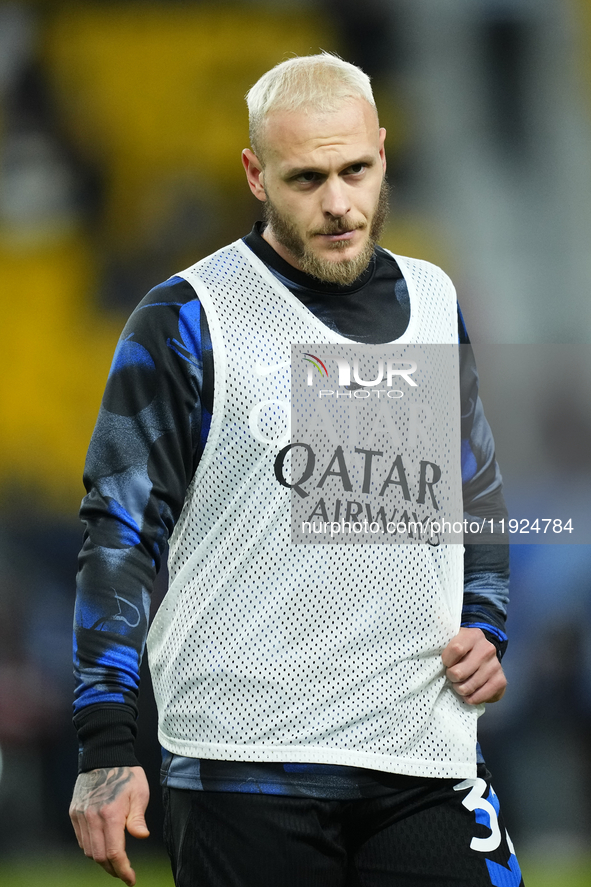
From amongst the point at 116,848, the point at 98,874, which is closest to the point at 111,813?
the point at 116,848

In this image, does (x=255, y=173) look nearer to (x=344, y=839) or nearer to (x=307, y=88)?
(x=307, y=88)

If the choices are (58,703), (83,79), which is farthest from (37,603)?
(83,79)

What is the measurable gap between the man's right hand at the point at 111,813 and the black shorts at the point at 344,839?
5.0 inches

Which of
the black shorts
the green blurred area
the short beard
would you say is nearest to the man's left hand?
the black shorts

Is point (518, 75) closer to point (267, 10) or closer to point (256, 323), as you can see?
point (267, 10)

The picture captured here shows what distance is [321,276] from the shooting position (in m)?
1.52

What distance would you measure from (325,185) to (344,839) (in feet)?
3.02

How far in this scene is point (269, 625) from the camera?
4.61ft

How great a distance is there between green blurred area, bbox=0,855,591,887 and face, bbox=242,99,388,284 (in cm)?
198

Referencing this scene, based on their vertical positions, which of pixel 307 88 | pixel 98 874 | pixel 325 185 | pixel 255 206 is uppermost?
pixel 255 206

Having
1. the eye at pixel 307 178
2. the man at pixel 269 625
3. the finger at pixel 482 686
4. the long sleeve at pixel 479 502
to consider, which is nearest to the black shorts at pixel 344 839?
the man at pixel 269 625

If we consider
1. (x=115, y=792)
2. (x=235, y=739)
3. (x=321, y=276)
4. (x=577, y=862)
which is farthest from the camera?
(x=577, y=862)

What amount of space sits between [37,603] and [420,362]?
168cm

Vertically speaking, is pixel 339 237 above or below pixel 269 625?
above
